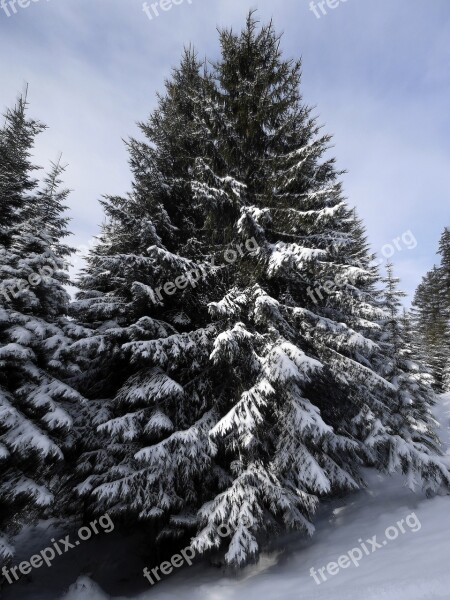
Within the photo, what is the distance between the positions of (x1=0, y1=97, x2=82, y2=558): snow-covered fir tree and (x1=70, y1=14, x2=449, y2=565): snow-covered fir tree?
2.85 ft

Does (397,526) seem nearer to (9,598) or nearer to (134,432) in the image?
(134,432)

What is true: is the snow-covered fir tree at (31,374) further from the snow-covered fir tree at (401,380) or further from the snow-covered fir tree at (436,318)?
the snow-covered fir tree at (436,318)

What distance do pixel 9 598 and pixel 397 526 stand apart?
957 centimetres

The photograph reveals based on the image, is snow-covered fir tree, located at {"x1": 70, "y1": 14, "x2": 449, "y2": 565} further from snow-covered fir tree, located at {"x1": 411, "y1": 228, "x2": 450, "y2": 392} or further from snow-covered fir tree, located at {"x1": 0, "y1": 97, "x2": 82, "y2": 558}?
snow-covered fir tree, located at {"x1": 411, "y1": 228, "x2": 450, "y2": 392}

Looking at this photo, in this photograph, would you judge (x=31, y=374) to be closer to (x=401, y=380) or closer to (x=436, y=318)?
(x=401, y=380)

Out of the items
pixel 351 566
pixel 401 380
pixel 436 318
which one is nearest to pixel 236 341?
pixel 351 566

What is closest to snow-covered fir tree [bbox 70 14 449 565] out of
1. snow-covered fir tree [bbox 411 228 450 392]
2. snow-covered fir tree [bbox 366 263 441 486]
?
snow-covered fir tree [bbox 366 263 441 486]

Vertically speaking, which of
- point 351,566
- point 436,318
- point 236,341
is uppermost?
point 436,318

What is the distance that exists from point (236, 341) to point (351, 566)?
15.9 ft

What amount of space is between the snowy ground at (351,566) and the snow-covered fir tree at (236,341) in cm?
72

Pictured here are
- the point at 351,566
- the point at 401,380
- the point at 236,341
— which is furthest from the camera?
the point at 401,380

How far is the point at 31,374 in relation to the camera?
746 cm

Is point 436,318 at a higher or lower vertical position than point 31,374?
higher

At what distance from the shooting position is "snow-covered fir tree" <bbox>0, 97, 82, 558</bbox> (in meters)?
6.59
